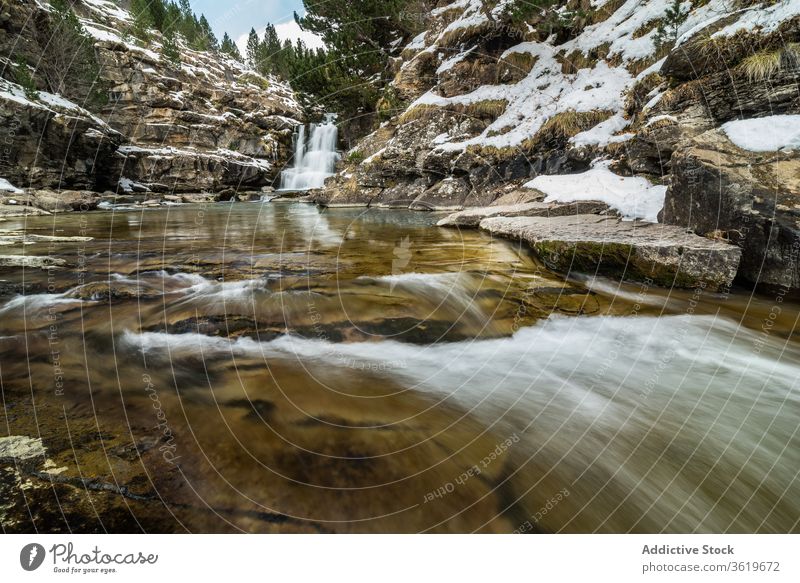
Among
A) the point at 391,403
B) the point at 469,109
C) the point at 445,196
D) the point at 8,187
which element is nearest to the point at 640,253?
the point at 391,403

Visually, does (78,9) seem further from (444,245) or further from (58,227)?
(444,245)

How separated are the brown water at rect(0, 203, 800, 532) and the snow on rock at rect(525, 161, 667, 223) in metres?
3.60

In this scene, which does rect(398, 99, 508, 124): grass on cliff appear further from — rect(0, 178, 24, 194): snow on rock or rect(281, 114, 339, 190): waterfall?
rect(0, 178, 24, 194): snow on rock

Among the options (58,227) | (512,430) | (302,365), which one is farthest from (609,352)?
(58,227)

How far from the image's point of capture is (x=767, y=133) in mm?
4516

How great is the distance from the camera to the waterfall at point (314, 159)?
2416cm

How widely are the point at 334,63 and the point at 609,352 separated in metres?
20.9

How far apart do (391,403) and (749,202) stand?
4618 mm

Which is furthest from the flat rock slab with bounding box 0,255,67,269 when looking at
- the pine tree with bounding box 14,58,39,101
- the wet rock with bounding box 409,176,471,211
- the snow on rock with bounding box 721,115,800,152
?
the pine tree with bounding box 14,58,39,101

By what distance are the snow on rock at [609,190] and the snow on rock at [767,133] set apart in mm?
1621

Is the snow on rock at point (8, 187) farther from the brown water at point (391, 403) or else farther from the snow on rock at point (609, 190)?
the snow on rock at point (609, 190)

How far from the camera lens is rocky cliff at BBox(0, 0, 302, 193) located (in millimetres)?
17250
